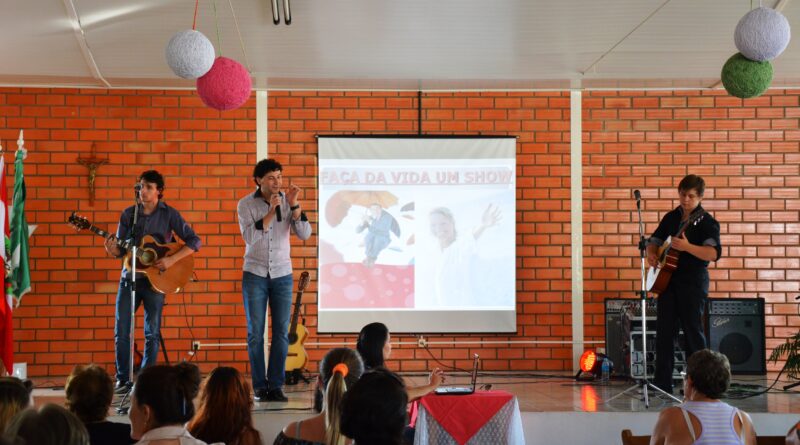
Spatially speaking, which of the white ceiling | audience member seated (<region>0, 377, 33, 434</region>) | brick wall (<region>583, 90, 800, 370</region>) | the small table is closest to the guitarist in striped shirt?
the white ceiling

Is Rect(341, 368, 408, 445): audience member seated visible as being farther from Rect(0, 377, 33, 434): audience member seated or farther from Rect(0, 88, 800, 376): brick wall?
Rect(0, 88, 800, 376): brick wall

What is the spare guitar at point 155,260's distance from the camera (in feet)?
19.7

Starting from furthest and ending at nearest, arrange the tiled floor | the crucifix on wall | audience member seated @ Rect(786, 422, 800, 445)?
1. the crucifix on wall
2. the tiled floor
3. audience member seated @ Rect(786, 422, 800, 445)

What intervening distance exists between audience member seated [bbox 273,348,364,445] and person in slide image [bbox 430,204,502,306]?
4132mm

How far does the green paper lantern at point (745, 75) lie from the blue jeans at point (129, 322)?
388 centimetres

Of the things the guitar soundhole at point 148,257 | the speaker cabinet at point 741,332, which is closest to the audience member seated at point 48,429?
the guitar soundhole at point 148,257

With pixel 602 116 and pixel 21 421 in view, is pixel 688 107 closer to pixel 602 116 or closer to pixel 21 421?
pixel 602 116

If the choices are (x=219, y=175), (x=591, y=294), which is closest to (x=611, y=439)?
(x=591, y=294)

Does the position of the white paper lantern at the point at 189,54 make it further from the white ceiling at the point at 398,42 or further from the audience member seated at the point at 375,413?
the audience member seated at the point at 375,413

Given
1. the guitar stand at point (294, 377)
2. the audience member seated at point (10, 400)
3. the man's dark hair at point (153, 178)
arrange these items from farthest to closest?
the guitar stand at point (294, 377) < the man's dark hair at point (153, 178) < the audience member seated at point (10, 400)

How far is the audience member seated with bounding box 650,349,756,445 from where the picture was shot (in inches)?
138

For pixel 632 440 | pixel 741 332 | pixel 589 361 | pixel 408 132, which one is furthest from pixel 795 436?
pixel 408 132

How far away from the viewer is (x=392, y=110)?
7980 mm

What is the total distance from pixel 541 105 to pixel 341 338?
2.68 meters
